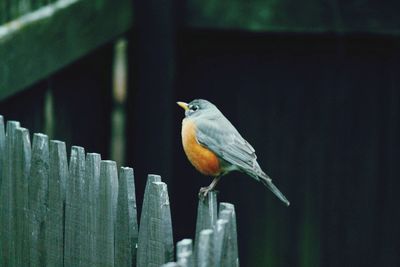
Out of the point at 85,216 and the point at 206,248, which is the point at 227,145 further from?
the point at 206,248

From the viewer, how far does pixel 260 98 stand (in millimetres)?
5613

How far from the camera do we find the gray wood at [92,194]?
143 inches

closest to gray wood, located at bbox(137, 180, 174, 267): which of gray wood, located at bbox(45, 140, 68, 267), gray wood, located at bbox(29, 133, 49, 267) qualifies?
gray wood, located at bbox(45, 140, 68, 267)

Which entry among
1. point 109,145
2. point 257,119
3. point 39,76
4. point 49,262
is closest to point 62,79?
point 39,76

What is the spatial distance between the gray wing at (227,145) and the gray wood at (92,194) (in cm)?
82

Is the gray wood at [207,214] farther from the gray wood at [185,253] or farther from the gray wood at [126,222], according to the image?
the gray wood at [185,253]

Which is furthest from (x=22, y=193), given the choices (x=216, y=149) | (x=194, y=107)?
(x=194, y=107)

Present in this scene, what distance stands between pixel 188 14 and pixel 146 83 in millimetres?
553

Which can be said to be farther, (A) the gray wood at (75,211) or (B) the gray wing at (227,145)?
(B) the gray wing at (227,145)

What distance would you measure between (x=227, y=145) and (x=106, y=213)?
911 mm

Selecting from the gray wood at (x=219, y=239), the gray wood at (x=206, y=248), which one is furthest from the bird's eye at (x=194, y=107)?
the gray wood at (x=206, y=248)

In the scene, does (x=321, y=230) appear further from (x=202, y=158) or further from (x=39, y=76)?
(x=39, y=76)

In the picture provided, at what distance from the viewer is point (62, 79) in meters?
5.39

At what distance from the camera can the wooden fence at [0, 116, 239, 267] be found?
3.23m
